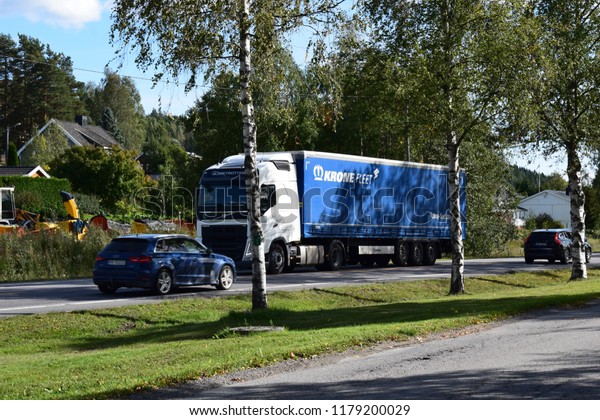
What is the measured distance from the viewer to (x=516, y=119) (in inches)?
1016

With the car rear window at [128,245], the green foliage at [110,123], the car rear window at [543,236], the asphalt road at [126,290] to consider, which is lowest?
the asphalt road at [126,290]

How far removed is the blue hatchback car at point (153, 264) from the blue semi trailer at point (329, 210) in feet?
20.1

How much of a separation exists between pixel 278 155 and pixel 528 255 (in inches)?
678

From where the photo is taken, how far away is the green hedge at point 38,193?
203ft

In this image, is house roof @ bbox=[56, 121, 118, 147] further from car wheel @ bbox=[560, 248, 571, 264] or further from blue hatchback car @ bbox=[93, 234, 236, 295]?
blue hatchback car @ bbox=[93, 234, 236, 295]

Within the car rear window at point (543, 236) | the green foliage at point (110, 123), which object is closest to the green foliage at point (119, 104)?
the green foliage at point (110, 123)

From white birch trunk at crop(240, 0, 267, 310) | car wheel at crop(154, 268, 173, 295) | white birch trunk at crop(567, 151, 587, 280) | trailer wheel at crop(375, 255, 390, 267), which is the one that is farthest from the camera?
trailer wheel at crop(375, 255, 390, 267)

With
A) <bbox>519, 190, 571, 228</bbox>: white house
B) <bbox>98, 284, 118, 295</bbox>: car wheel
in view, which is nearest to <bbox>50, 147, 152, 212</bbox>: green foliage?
<bbox>98, 284, 118, 295</bbox>: car wheel

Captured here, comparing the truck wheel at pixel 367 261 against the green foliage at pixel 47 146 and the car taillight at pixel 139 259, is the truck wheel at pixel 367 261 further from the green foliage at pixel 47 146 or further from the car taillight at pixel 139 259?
the green foliage at pixel 47 146

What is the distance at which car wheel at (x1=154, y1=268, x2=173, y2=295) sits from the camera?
939 inches

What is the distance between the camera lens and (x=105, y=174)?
7288 centimetres

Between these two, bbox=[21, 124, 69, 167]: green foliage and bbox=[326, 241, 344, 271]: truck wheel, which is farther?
bbox=[21, 124, 69, 167]: green foliage

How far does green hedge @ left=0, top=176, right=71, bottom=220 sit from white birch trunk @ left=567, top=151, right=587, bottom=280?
3637 centimetres

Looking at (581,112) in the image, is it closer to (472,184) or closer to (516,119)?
(516,119)
